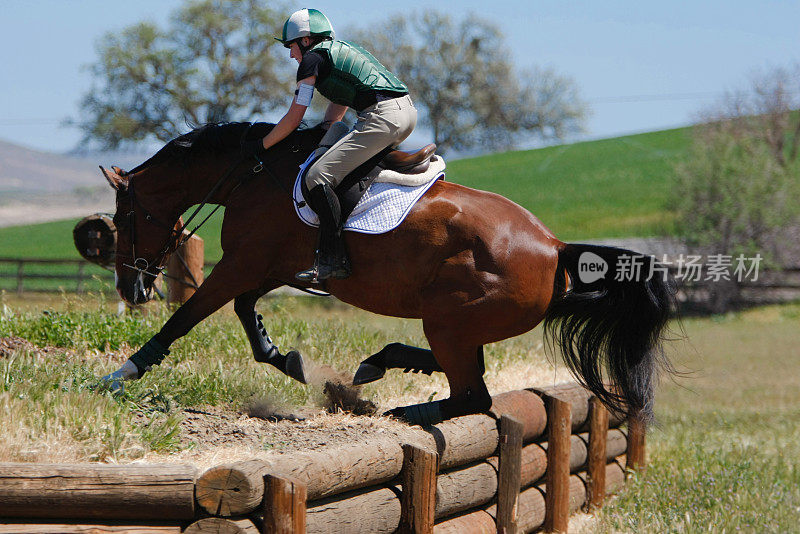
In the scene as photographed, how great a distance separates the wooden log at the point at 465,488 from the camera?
5191 millimetres

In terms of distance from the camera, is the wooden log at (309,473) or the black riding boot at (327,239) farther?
the black riding boot at (327,239)

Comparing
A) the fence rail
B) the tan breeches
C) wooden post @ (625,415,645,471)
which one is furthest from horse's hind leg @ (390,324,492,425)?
the fence rail

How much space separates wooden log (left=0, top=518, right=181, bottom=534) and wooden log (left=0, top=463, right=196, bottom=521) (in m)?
0.03

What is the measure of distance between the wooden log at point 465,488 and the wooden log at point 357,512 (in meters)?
0.46

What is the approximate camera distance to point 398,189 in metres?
5.28

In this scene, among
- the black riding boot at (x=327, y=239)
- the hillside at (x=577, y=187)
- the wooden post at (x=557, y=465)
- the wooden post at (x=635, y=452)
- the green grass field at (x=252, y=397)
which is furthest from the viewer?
the hillside at (x=577, y=187)

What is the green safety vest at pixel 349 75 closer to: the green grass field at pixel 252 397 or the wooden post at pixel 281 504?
the green grass field at pixel 252 397

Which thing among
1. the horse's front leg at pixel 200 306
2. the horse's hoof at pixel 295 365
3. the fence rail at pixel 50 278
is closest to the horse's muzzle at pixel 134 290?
the horse's front leg at pixel 200 306

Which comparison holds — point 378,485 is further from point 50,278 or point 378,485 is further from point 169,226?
point 50,278

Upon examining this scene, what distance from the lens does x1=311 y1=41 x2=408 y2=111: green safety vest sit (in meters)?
5.13

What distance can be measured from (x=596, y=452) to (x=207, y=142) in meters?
3.98

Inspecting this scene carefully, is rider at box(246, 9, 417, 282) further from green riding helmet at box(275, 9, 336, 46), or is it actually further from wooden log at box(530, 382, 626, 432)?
wooden log at box(530, 382, 626, 432)

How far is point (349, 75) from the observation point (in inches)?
205

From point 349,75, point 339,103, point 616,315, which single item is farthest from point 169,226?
point 616,315
